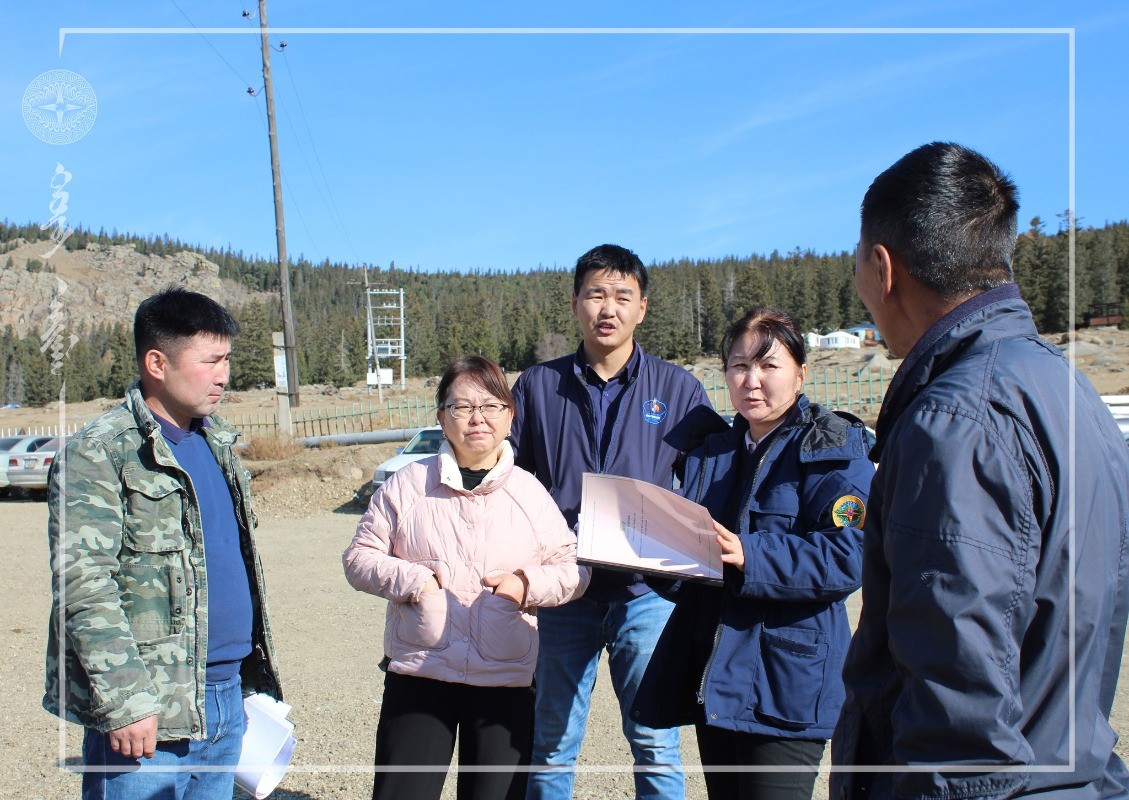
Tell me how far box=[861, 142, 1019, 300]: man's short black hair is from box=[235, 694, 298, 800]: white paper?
256 cm

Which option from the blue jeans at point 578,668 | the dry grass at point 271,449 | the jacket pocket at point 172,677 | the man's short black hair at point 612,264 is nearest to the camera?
the jacket pocket at point 172,677

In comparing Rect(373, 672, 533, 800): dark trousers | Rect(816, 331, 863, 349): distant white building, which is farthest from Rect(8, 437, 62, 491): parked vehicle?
Rect(816, 331, 863, 349): distant white building

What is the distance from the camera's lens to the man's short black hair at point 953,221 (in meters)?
1.56

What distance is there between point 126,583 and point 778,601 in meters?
1.99

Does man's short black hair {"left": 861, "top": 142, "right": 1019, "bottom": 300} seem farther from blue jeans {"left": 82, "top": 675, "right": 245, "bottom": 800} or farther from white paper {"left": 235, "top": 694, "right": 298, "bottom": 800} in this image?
white paper {"left": 235, "top": 694, "right": 298, "bottom": 800}

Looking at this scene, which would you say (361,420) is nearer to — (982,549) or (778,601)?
(778,601)

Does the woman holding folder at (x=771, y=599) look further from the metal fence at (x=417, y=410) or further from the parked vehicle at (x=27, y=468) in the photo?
the metal fence at (x=417, y=410)

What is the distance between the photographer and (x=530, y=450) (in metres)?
3.61

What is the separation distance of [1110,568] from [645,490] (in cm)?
138

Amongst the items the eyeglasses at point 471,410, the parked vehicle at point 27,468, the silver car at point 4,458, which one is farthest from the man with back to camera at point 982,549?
the silver car at point 4,458

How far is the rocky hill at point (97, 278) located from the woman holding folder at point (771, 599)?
118m

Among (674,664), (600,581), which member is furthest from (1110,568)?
(600,581)

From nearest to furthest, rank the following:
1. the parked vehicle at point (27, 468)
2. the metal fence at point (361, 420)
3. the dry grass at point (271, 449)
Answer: the parked vehicle at point (27, 468) → the dry grass at point (271, 449) → the metal fence at point (361, 420)

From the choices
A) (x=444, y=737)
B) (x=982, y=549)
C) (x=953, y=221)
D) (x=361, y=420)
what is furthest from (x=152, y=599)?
(x=361, y=420)
